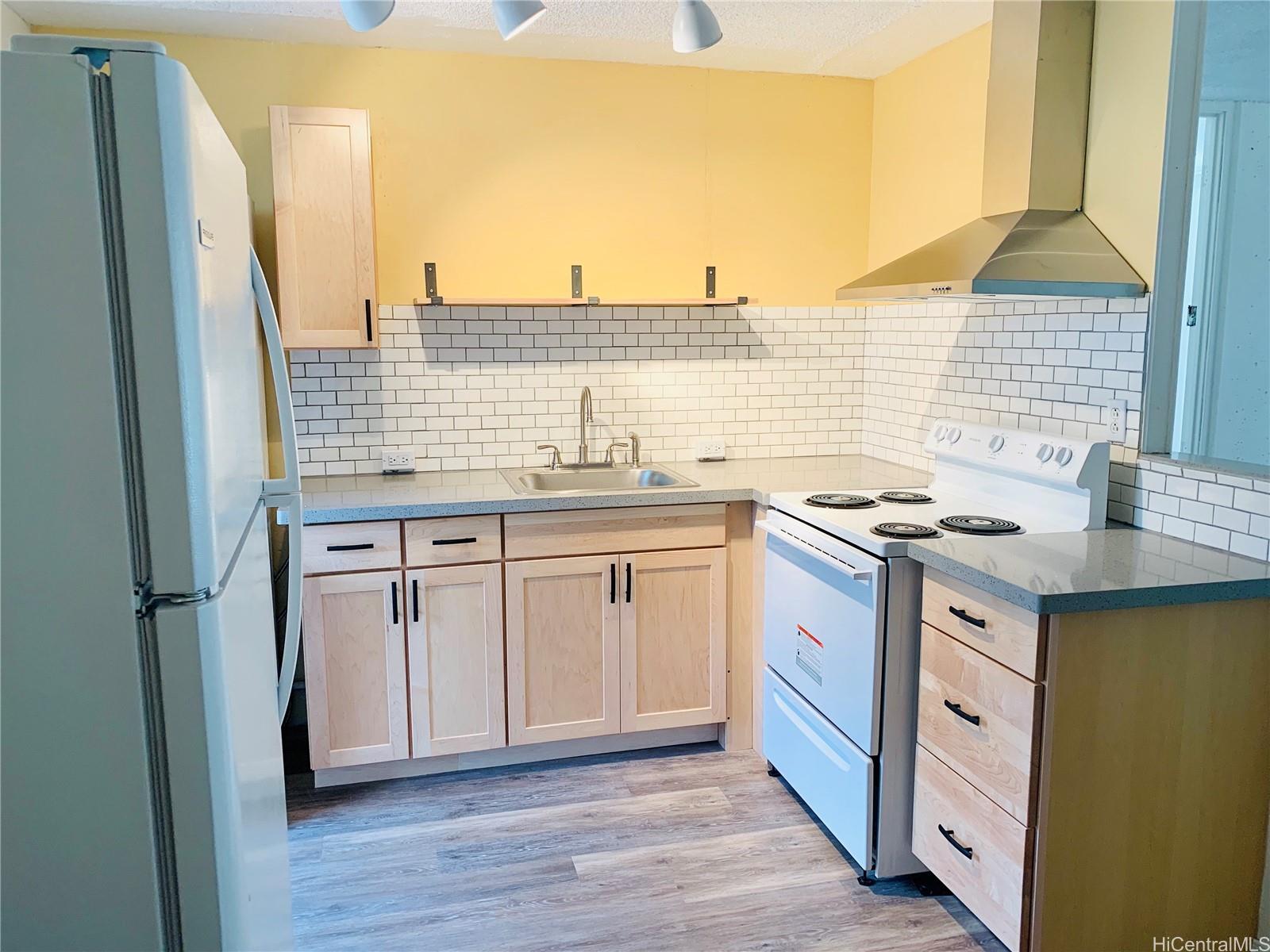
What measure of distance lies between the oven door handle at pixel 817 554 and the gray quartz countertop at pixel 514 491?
149 millimetres

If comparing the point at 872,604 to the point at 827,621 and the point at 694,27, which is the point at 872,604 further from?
the point at 694,27

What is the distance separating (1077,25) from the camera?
2.65 meters

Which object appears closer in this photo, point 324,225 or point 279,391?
point 279,391

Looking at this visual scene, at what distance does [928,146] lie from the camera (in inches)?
138

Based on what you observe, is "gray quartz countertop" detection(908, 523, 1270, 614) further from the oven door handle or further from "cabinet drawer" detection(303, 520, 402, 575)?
"cabinet drawer" detection(303, 520, 402, 575)

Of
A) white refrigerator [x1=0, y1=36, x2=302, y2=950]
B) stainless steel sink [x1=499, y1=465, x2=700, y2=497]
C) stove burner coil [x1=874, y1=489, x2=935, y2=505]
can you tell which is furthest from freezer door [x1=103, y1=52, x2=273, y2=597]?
stainless steel sink [x1=499, y1=465, x2=700, y2=497]

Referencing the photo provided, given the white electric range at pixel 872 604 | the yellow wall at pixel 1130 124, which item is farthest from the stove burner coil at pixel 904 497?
the yellow wall at pixel 1130 124

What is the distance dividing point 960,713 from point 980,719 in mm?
75

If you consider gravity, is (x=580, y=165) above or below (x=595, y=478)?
above

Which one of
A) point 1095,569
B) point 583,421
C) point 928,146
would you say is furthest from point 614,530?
point 928,146

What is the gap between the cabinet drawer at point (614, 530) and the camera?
309cm

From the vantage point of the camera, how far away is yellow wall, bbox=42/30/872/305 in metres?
3.36

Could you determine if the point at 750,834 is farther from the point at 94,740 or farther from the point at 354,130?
the point at 354,130

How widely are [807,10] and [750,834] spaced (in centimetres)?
258
